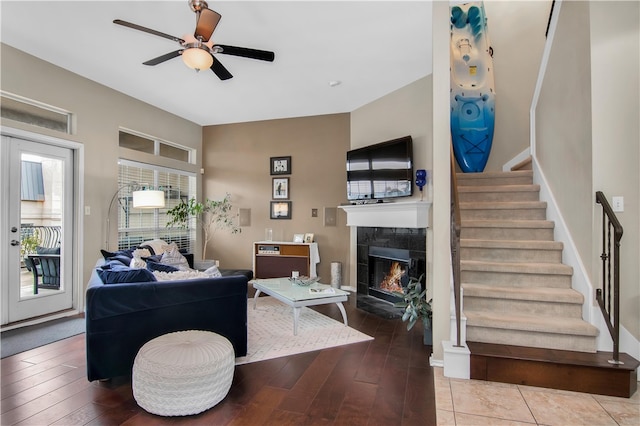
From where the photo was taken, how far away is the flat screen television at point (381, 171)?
4.47 metres

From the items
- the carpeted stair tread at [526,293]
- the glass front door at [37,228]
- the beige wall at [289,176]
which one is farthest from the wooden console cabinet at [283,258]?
the carpeted stair tread at [526,293]

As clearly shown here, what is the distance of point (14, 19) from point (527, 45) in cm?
595

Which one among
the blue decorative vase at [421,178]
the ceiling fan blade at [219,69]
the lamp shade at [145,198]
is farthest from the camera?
the lamp shade at [145,198]

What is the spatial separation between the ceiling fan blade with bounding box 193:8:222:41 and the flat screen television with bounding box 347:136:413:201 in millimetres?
2799

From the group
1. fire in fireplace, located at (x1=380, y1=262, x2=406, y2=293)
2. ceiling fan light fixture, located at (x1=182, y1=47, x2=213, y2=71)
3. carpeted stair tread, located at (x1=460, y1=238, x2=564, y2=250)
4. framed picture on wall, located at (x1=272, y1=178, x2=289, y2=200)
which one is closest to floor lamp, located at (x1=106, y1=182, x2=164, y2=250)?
framed picture on wall, located at (x1=272, y1=178, x2=289, y2=200)

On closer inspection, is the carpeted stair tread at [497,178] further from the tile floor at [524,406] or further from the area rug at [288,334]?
the tile floor at [524,406]

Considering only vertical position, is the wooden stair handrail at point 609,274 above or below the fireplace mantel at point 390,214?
below

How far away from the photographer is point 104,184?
15.2 feet

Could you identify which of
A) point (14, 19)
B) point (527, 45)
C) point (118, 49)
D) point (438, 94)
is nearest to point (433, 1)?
point (438, 94)

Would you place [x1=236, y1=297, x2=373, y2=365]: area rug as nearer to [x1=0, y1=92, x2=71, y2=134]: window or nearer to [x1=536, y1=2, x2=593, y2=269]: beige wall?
[x1=536, y1=2, x2=593, y2=269]: beige wall

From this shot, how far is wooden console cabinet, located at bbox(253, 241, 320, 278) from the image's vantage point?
5598mm

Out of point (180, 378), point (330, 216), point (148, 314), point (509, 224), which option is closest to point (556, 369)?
point (509, 224)

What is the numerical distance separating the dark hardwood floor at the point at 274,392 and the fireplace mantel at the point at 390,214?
1642mm

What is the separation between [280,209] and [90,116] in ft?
10.3
